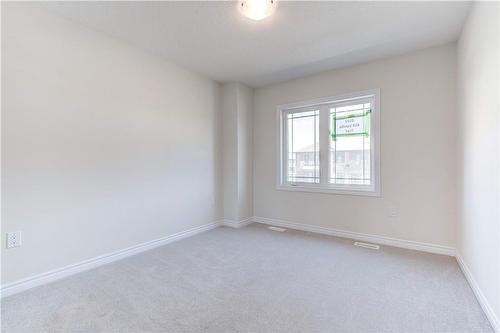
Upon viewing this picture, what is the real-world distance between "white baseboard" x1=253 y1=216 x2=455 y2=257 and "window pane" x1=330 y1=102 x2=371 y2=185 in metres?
0.72

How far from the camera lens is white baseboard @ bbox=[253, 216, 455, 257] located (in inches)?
109

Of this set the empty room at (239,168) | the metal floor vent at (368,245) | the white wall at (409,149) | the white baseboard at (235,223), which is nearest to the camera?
the empty room at (239,168)

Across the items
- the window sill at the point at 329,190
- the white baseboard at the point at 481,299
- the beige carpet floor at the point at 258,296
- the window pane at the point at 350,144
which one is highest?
the window pane at the point at 350,144

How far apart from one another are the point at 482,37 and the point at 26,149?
3756 mm

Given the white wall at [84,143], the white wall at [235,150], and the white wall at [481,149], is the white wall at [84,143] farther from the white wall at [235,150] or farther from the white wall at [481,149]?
the white wall at [481,149]

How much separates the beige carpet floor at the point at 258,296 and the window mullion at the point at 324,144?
1.22 m

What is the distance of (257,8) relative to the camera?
2.00m

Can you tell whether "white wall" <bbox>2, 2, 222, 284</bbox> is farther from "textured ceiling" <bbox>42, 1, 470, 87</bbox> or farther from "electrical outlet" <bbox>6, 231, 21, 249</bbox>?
"textured ceiling" <bbox>42, 1, 470, 87</bbox>

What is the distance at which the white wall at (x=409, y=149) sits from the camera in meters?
2.74

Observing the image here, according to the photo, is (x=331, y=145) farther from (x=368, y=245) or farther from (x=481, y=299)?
(x=481, y=299)

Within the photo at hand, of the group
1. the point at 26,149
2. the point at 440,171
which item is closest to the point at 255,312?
the point at 26,149

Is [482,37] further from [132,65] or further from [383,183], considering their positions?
[132,65]

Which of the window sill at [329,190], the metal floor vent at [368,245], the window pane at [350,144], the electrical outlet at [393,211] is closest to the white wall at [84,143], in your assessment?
the window sill at [329,190]

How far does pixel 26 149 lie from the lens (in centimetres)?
202
